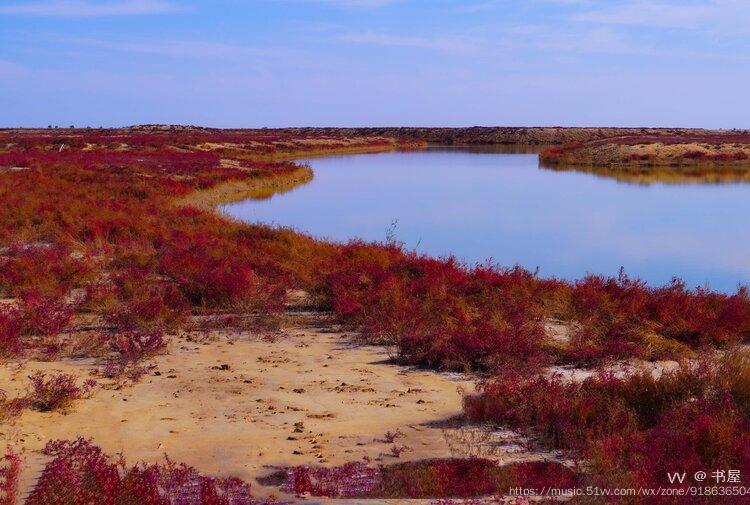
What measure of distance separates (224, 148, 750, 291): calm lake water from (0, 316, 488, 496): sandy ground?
800cm

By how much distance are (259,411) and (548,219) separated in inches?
715

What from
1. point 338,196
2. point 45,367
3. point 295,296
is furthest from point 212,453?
point 338,196

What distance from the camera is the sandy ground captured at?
6.05 metres

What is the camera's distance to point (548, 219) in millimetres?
23812

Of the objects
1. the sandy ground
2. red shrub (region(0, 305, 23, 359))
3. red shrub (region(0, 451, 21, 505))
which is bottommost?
the sandy ground

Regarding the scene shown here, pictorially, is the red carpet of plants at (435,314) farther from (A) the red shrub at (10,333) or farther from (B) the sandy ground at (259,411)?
(B) the sandy ground at (259,411)

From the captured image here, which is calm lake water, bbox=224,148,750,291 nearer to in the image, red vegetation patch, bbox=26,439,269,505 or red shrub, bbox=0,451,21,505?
red vegetation patch, bbox=26,439,269,505

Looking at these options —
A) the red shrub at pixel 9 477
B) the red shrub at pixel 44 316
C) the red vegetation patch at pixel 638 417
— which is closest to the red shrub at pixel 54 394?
the red shrub at pixel 9 477

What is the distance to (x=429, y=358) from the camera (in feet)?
28.4

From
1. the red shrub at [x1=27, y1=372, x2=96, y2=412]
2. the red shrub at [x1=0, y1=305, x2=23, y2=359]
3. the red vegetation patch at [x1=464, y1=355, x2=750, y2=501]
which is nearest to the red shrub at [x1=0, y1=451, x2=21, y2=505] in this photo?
the red shrub at [x1=27, y1=372, x2=96, y2=412]

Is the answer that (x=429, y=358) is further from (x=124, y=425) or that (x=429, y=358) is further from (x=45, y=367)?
(x=45, y=367)

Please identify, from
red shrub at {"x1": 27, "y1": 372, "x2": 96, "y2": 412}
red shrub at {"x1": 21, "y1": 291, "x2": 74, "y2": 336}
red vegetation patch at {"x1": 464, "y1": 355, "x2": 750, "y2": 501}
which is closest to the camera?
red vegetation patch at {"x1": 464, "y1": 355, "x2": 750, "y2": 501}

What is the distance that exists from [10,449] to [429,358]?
4463mm

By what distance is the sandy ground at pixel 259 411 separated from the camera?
19.9 feet
